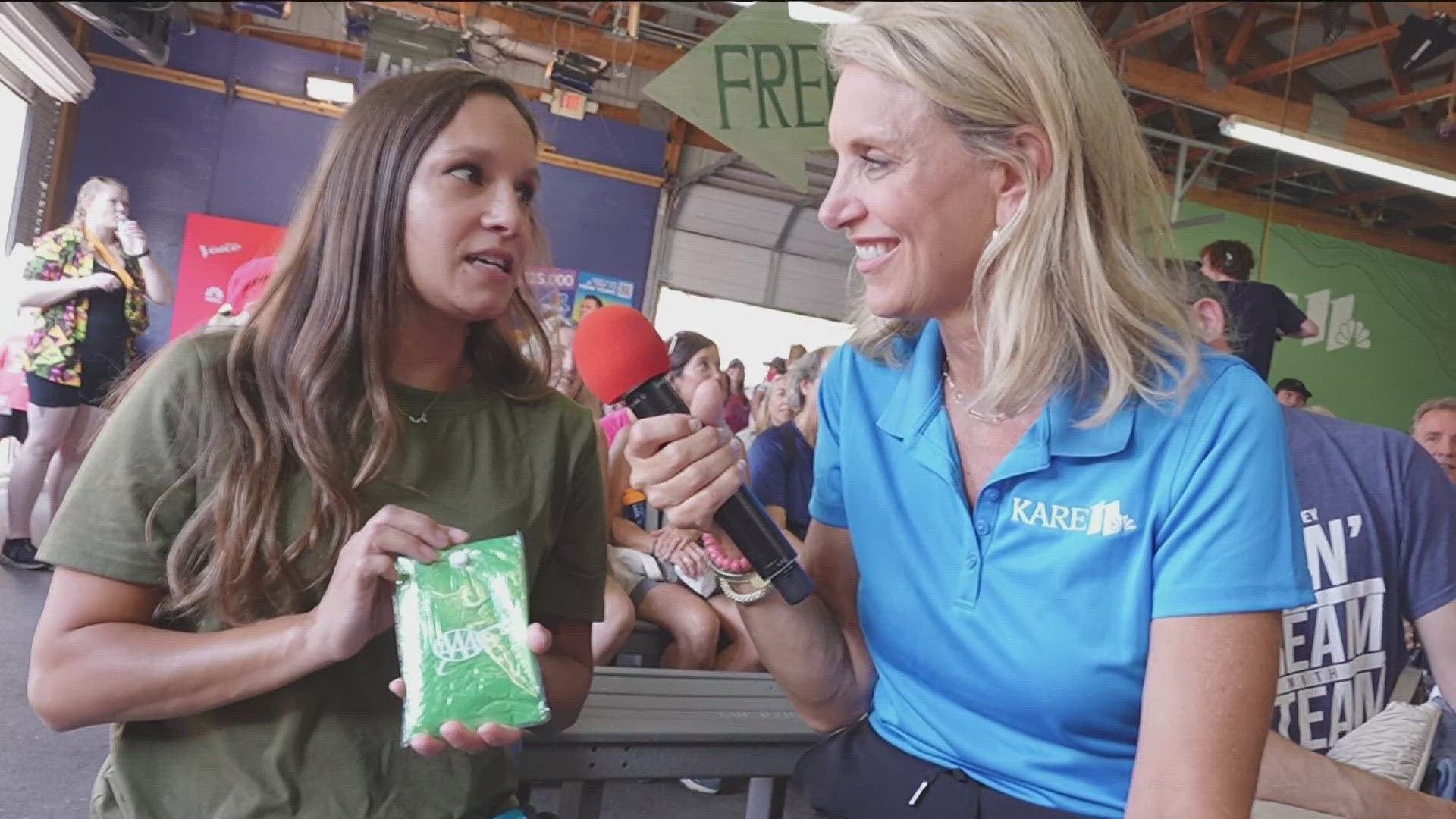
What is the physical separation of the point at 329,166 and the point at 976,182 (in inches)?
30.8

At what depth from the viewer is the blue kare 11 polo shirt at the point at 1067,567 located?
1.01m

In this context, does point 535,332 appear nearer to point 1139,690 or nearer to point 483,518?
point 483,518

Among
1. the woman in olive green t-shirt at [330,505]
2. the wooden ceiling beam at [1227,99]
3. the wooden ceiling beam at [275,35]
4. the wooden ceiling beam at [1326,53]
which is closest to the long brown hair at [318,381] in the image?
the woman in olive green t-shirt at [330,505]

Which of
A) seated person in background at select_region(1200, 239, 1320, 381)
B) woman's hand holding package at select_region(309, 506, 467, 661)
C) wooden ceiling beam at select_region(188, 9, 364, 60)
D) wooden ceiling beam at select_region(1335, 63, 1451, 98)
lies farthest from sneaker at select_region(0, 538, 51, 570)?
wooden ceiling beam at select_region(1335, 63, 1451, 98)

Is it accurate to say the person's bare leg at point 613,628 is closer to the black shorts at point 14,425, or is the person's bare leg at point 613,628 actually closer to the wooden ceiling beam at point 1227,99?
the black shorts at point 14,425

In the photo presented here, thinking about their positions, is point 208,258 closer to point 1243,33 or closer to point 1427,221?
point 1243,33

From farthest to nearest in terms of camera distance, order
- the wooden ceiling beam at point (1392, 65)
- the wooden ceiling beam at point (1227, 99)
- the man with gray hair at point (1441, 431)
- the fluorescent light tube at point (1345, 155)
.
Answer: the wooden ceiling beam at point (1227, 99), the wooden ceiling beam at point (1392, 65), the fluorescent light tube at point (1345, 155), the man with gray hair at point (1441, 431)

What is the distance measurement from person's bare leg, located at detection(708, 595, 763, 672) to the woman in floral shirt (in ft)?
9.44

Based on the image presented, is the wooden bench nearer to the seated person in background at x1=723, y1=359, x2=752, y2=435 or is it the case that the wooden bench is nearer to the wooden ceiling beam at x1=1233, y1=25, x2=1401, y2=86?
the seated person in background at x1=723, y1=359, x2=752, y2=435

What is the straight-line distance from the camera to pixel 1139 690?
41.6 inches

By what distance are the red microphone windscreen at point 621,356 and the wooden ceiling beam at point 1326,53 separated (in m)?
8.06

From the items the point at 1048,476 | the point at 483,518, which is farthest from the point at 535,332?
the point at 1048,476

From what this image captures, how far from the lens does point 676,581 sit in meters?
3.62

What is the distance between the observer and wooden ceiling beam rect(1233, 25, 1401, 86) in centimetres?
835
